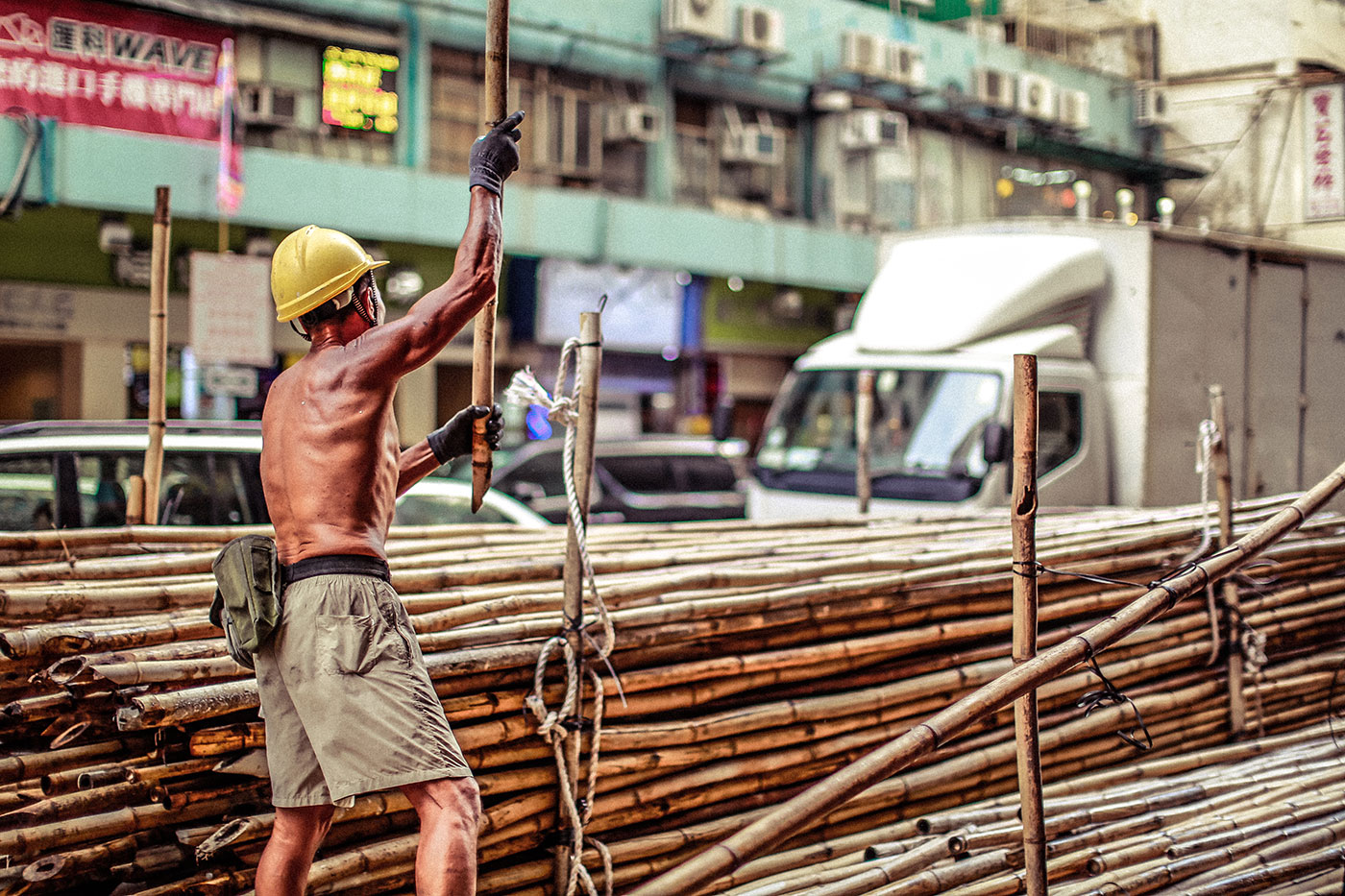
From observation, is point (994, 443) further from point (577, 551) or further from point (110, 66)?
point (110, 66)

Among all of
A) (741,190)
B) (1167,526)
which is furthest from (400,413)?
(1167,526)

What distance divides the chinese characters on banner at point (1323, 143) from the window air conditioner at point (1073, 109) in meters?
7.41

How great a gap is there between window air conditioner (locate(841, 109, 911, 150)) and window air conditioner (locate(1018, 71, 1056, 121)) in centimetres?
281

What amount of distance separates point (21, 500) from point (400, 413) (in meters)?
10.6

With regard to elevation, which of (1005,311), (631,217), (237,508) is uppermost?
(631,217)

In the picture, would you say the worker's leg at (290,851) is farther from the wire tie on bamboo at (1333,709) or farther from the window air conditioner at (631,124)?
the window air conditioner at (631,124)

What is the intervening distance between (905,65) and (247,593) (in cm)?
1895

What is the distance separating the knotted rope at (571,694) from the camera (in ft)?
10.9

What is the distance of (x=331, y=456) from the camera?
2.87m

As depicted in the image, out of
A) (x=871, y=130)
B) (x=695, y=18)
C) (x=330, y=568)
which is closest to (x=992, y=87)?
(x=871, y=130)

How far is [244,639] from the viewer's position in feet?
9.11

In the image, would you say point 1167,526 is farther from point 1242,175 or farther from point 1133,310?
point 1242,175

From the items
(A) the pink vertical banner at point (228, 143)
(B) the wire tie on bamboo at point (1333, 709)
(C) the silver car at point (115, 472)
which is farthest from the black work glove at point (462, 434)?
(A) the pink vertical banner at point (228, 143)

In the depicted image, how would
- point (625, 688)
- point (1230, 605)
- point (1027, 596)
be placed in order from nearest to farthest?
point (1027, 596) → point (625, 688) → point (1230, 605)
